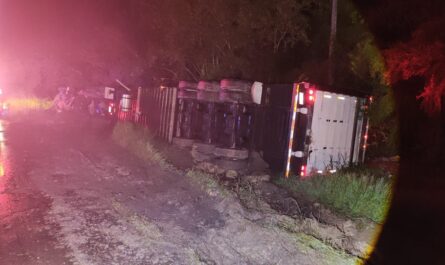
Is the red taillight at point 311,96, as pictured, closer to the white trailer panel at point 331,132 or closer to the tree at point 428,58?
the white trailer panel at point 331,132

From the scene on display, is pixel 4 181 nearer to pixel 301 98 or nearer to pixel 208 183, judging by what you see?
pixel 208 183

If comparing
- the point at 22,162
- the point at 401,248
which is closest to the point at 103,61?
the point at 22,162

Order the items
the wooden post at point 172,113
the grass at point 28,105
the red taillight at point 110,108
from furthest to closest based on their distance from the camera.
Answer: the grass at point 28,105
the red taillight at point 110,108
the wooden post at point 172,113

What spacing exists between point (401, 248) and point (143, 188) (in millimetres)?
4651

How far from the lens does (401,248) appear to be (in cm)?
600

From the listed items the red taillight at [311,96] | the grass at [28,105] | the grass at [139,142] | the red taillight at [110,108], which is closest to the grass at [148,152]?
Result: the grass at [139,142]

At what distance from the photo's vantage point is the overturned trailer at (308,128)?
29.3ft

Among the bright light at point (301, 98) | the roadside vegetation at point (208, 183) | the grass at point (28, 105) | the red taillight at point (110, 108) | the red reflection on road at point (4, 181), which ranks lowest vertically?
the red reflection on road at point (4, 181)

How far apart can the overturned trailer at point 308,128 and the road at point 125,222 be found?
2.34 metres

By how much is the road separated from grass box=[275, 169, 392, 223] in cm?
150

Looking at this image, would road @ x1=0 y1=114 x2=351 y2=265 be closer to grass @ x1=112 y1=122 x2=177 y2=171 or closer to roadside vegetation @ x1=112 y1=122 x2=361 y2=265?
roadside vegetation @ x1=112 y1=122 x2=361 y2=265

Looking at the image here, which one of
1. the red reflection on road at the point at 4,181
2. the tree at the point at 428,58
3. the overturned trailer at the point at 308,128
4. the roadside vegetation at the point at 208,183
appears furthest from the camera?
the tree at the point at 428,58

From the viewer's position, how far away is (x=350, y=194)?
22.7ft

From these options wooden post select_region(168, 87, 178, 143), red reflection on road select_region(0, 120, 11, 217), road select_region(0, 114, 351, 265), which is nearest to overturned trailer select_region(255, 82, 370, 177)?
road select_region(0, 114, 351, 265)
